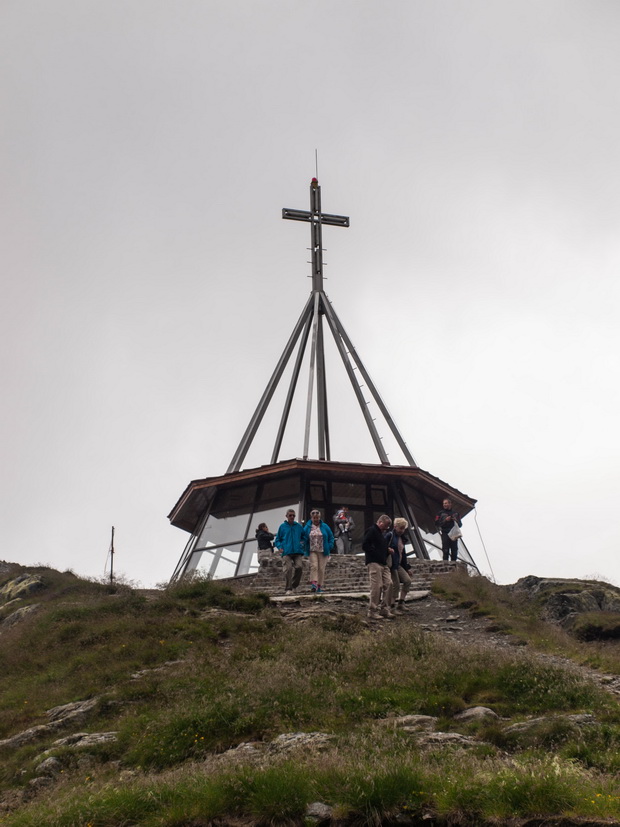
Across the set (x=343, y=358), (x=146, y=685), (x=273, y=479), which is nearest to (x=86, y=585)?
(x=273, y=479)

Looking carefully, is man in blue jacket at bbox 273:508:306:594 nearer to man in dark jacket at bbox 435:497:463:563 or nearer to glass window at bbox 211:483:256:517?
man in dark jacket at bbox 435:497:463:563

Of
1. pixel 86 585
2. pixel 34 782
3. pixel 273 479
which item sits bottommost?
pixel 34 782

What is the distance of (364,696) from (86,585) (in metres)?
12.3

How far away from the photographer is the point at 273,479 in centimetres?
2631

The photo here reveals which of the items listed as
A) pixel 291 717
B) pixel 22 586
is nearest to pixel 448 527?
pixel 22 586

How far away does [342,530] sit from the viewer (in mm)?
24453

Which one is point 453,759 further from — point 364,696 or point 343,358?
point 343,358

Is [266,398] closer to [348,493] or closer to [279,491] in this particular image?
[279,491]

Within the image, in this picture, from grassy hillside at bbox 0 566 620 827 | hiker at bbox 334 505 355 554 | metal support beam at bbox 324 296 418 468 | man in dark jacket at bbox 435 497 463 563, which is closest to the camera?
grassy hillside at bbox 0 566 620 827

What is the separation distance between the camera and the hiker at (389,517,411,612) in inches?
661

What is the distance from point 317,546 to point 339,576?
273 centimetres

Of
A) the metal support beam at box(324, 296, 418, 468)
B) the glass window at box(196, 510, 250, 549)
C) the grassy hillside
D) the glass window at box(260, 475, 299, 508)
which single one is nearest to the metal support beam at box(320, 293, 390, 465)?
the metal support beam at box(324, 296, 418, 468)

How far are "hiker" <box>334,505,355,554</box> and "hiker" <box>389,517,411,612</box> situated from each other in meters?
6.53

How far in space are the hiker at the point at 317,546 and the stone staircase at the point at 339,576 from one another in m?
0.44
